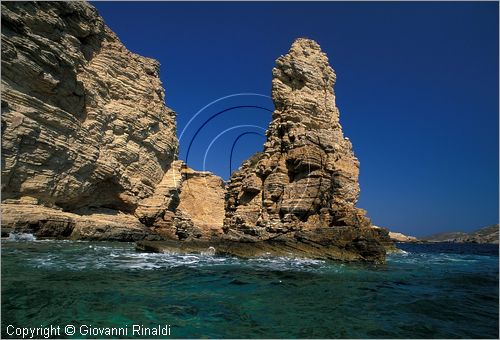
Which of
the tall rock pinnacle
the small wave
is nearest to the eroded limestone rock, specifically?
the tall rock pinnacle

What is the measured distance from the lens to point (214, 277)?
12.8m

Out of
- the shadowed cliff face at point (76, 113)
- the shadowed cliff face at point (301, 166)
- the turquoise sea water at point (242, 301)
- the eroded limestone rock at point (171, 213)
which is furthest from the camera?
the eroded limestone rock at point (171, 213)

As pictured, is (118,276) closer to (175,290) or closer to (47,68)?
(175,290)

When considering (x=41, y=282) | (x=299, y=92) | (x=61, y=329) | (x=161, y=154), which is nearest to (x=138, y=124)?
(x=161, y=154)

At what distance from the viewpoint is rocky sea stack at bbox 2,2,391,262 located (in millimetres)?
26828

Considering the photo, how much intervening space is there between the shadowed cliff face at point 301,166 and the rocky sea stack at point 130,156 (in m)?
0.11

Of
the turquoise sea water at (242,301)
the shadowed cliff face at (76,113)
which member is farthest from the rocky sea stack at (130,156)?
the turquoise sea water at (242,301)

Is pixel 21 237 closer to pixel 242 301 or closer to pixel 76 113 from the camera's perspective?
pixel 76 113

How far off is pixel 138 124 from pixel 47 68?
44.3 feet

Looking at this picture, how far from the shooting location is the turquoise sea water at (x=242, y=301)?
7285 millimetres

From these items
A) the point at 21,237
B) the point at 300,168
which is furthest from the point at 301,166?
the point at 21,237

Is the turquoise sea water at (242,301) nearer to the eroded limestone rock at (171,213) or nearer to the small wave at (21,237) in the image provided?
the small wave at (21,237)

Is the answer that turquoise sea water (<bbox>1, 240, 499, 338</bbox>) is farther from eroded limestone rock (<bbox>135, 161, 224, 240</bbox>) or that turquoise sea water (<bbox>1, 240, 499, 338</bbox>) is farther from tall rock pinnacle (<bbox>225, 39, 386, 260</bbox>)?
eroded limestone rock (<bbox>135, 161, 224, 240</bbox>)

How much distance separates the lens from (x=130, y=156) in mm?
42250
